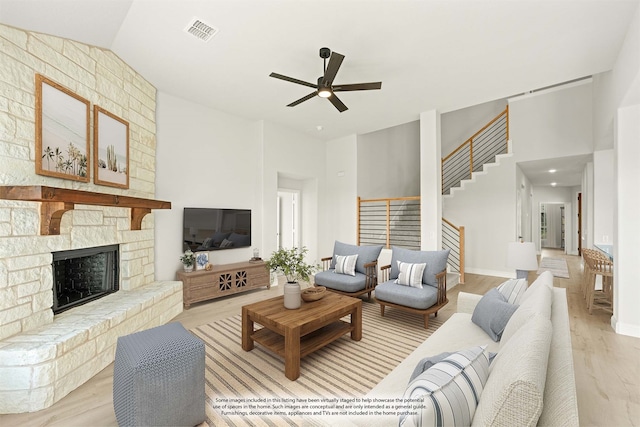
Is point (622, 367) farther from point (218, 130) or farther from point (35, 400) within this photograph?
point (218, 130)

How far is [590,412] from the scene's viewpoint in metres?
2.00

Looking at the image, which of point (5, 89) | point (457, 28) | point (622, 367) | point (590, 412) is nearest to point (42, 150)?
point (5, 89)

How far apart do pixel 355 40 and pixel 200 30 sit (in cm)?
157

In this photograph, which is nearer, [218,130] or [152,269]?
[152,269]

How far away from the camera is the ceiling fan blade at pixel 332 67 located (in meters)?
2.69

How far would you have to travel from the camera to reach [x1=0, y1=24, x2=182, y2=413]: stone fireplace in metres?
2.04

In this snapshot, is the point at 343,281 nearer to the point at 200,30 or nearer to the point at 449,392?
the point at 449,392

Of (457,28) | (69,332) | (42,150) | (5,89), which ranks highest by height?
(457,28)

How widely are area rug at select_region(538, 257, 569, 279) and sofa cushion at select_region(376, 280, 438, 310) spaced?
186 inches

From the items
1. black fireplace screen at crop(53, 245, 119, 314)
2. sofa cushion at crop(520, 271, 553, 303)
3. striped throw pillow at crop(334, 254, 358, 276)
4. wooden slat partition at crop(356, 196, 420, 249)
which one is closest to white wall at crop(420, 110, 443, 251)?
wooden slat partition at crop(356, 196, 420, 249)

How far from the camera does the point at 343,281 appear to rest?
13.5 feet

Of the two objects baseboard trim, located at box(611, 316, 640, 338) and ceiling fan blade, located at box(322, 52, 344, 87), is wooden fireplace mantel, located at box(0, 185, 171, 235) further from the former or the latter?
baseboard trim, located at box(611, 316, 640, 338)

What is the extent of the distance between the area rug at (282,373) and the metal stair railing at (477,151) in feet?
17.0

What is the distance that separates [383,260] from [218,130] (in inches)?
162
